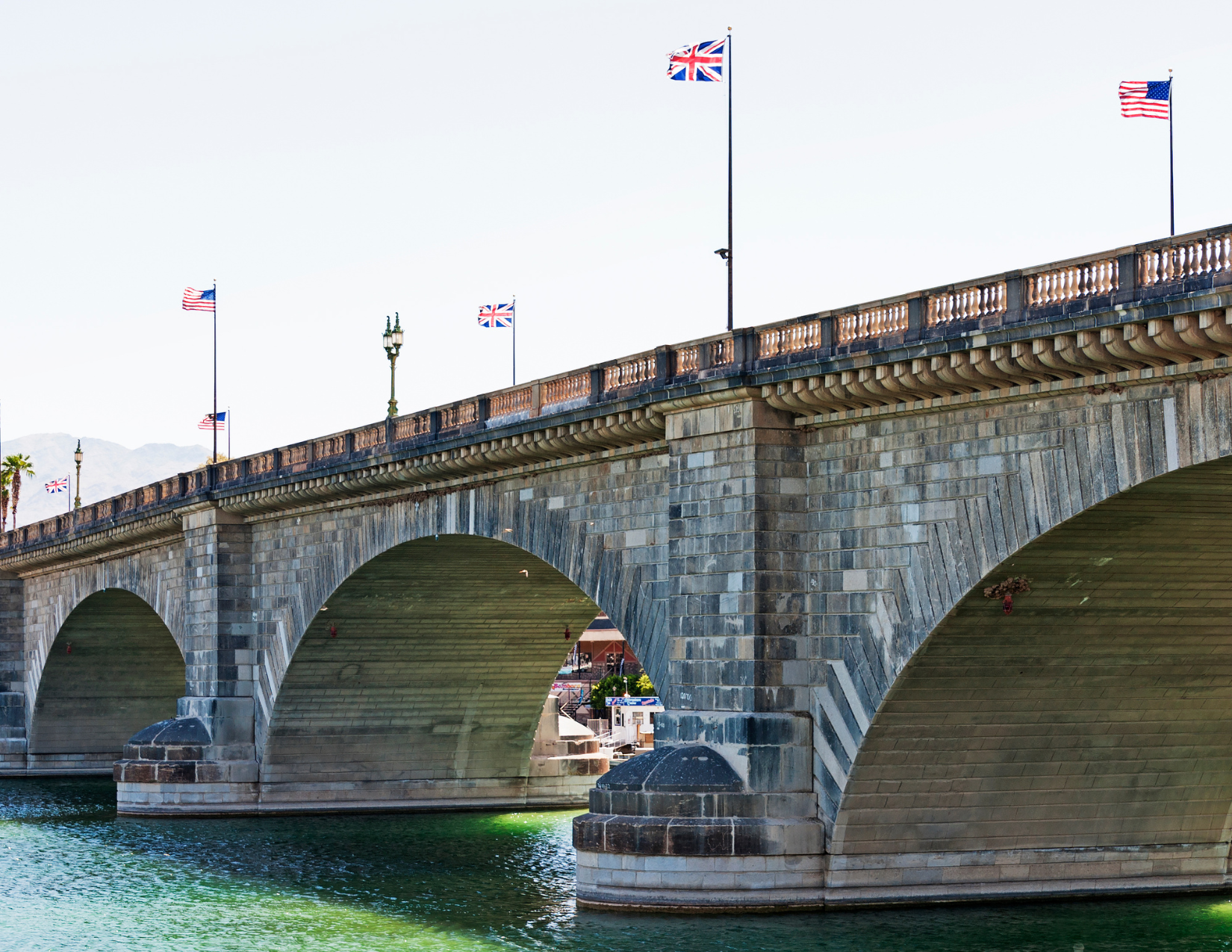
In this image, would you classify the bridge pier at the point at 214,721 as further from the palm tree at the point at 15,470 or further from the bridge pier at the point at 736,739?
the palm tree at the point at 15,470

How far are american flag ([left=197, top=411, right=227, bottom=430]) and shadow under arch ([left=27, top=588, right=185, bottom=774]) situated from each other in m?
8.19

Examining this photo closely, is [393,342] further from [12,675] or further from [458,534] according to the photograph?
[12,675]

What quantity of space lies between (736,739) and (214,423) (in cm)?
3827

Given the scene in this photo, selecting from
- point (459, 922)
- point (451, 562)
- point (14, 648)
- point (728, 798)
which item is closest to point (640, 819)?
point (728, 798)

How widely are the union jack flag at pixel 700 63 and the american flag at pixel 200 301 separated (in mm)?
28905

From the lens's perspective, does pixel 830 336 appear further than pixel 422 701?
No

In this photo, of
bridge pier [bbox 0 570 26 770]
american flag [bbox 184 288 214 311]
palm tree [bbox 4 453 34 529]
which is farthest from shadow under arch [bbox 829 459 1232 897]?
palm tree [bbox 4 453 34 529]

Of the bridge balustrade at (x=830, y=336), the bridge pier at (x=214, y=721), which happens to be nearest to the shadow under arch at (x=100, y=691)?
the bridge pier at (x=214, y=721)

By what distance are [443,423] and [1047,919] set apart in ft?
57.2

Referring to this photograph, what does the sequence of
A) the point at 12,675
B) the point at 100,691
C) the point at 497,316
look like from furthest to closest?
the point at 12,675
the point at 100,691
the point at 497,316

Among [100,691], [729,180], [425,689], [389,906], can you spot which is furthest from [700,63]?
[100,691]

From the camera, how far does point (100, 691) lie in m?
Result: 70.8

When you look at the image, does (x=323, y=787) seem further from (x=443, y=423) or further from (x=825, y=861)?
(x=825, y=861)

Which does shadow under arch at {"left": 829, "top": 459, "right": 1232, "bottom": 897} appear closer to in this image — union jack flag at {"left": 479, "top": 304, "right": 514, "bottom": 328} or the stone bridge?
the stone bridge
